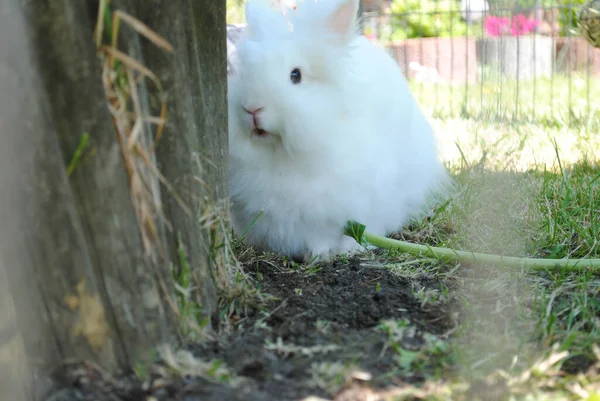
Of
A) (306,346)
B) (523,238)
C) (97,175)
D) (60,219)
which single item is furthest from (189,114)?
(523,238)

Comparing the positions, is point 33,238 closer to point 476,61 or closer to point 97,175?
point 97,175

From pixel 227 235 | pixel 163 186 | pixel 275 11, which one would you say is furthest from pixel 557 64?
pixel 163 186

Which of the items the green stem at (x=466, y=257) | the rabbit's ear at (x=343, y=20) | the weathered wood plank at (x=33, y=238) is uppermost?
the rabbit's ear at (x=343, y=20)

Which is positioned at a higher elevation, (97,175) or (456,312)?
(97,175)

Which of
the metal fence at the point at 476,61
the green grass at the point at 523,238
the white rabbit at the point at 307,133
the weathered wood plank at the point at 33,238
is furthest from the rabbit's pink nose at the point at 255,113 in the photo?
the metal fence at the point at 476,61

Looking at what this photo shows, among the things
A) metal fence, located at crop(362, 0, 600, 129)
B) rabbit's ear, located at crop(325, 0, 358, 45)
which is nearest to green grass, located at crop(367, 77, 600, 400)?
metal fence, located at crop(362, 0, 600, 129)

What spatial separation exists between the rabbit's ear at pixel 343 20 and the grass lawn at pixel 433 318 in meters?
0.64

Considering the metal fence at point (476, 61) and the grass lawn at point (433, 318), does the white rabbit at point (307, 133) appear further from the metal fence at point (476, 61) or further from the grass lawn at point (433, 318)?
the metal fence at point (476, 61)

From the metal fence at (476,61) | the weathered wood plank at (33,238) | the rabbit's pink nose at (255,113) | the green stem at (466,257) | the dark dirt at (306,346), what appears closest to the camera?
the weathered wood plank at (33,238)

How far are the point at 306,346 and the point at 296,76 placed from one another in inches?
44.5

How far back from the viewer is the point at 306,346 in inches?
67.8

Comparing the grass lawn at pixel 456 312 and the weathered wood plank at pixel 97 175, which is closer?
the weathered wood plank at pixel 97 175

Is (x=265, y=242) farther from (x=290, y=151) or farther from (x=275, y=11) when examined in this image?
(x=275, y=11)

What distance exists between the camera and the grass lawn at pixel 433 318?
1.53m
